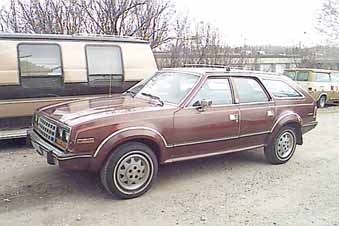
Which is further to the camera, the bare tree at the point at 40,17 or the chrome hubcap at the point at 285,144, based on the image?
the bare tree at the point at 40,17

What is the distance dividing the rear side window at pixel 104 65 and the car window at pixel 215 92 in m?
2.53

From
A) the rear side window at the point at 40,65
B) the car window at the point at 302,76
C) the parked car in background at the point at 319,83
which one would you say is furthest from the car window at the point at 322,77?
the rear side window at the point at 40,65

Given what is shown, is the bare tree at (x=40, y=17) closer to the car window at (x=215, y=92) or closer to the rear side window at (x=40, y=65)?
the rear side window at (x=40, y=65)

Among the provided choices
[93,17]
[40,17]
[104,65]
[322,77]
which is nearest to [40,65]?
[104,65]

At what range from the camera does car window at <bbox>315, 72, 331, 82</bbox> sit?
15328 millimetres

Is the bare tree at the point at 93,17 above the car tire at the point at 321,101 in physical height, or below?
above

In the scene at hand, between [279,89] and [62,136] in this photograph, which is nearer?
[62,136]

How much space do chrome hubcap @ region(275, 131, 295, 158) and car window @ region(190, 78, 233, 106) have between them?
1288 mm

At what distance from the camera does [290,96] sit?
6465mm

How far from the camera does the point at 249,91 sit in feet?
19.6

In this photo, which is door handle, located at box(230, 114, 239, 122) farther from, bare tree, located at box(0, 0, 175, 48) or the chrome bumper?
bare tree, located at box(0, 0, 175, 48)

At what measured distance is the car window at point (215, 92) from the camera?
5.37m

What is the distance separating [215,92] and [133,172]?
1.77m

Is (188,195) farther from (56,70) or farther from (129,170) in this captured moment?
(56,70)
